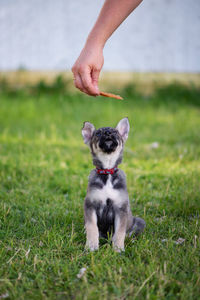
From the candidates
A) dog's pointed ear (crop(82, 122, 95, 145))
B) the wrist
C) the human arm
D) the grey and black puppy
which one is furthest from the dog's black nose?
the wrist

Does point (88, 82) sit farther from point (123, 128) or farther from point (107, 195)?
point (107, 195)

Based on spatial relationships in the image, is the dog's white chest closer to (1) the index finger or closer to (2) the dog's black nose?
(2) the dog's black nose

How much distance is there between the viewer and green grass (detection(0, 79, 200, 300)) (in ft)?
7.18

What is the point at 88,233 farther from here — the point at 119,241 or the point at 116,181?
the point at 116,181

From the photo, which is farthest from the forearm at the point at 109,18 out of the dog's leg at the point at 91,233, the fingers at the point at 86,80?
the dog's leg at the point at 91,233

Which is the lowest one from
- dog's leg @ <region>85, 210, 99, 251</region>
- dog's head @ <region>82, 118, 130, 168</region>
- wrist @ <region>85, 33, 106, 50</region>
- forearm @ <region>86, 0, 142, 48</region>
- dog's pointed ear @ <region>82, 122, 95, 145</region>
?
dog's leg @ <region>85, 210, 99, 251</region>

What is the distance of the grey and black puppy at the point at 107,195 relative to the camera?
105 inches

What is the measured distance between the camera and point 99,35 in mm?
2525

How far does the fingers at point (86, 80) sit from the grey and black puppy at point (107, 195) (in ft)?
1.12

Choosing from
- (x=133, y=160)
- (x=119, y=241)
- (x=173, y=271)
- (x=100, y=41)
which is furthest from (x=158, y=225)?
(x=133, y=160)

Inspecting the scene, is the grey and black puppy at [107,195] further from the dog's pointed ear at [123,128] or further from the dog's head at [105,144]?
the dog's pointed ear at [123,128]

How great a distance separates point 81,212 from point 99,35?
1.63m

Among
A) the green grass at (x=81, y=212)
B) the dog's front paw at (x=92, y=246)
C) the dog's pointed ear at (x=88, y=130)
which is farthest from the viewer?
the dog's pointed ear at (x=88, y=130)

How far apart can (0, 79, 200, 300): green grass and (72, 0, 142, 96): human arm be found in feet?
4.10
